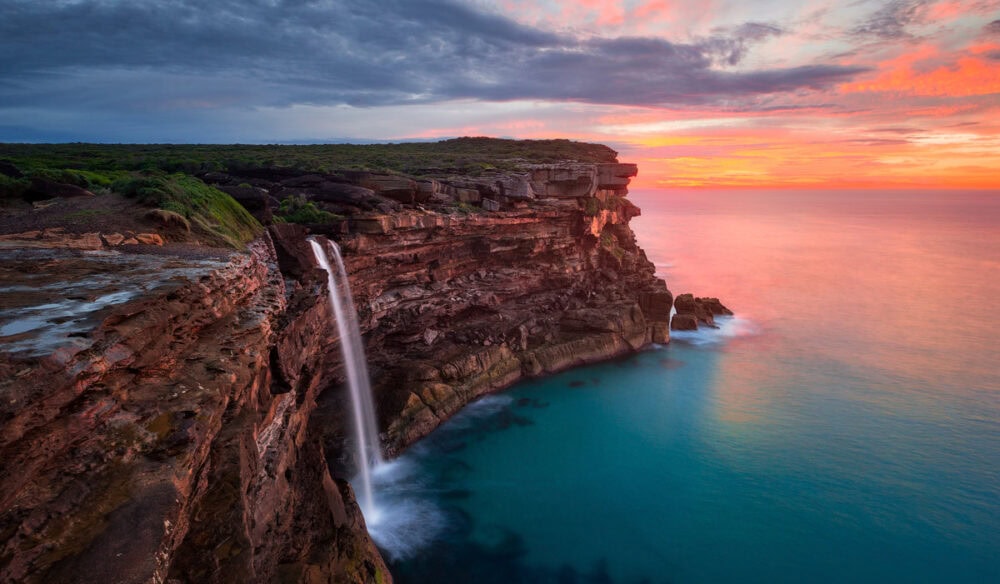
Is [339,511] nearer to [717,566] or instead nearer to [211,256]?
[211,256]

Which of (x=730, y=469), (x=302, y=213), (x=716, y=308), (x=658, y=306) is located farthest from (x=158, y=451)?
(x=716, y=308)

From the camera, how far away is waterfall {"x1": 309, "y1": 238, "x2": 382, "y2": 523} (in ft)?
73.8

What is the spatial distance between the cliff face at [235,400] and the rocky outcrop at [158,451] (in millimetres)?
20

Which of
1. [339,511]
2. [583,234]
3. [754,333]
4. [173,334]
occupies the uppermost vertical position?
[173,334]

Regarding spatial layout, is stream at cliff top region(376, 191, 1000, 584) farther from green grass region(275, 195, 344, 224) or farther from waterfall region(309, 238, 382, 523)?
green grass region(275, 195, 344, 224)

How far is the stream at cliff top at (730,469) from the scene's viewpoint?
61.6 feet

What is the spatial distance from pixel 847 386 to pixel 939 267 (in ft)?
207

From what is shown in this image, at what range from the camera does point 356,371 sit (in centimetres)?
2617

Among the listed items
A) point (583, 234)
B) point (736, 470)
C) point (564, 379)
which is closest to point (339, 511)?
point (736, 470)

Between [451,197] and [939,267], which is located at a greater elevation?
[451,197]

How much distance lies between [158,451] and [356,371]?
66.0ft

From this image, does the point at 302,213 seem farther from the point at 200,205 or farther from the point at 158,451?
the point at 158,451

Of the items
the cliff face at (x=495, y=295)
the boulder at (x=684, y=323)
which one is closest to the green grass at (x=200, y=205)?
the cliff face at (x=495, y=295)

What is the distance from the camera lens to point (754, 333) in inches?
1818
